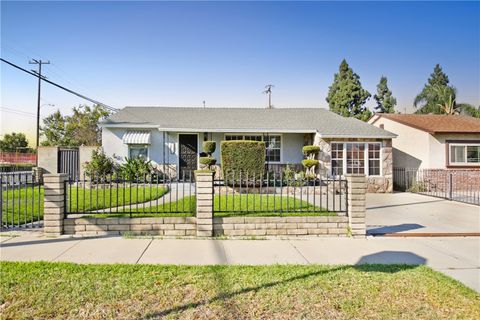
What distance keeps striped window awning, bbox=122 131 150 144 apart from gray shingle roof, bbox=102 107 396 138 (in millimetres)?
522

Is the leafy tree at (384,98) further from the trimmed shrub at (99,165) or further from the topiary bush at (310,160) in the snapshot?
the trimmed shrub at (99,165)

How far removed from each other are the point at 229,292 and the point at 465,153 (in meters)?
19.0

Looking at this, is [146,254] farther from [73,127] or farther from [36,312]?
[73,127]

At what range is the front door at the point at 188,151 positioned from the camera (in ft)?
56.1

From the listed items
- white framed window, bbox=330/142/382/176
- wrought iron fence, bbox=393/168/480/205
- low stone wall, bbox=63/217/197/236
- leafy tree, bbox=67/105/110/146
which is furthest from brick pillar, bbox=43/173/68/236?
leafy tree, bbox=67/105/110/146

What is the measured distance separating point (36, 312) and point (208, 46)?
13521 mm

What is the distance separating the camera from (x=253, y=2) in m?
10.8

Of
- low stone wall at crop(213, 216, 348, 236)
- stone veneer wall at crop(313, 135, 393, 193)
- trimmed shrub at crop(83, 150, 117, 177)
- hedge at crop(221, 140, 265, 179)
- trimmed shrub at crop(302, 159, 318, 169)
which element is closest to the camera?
low stone wall at crop(213, 216, 348, 236)

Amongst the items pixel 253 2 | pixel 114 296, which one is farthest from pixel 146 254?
pixel 253 2

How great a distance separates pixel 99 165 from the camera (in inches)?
628

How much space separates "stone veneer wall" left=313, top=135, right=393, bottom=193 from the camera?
51.5ft

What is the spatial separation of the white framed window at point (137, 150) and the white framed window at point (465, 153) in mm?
17776

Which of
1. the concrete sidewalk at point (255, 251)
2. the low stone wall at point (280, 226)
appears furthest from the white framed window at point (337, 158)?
the low stone wall at point (280, 226)

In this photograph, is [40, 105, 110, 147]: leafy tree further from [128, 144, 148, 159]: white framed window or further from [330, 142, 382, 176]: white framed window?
[330, 142, 382, 176]: white framed window
